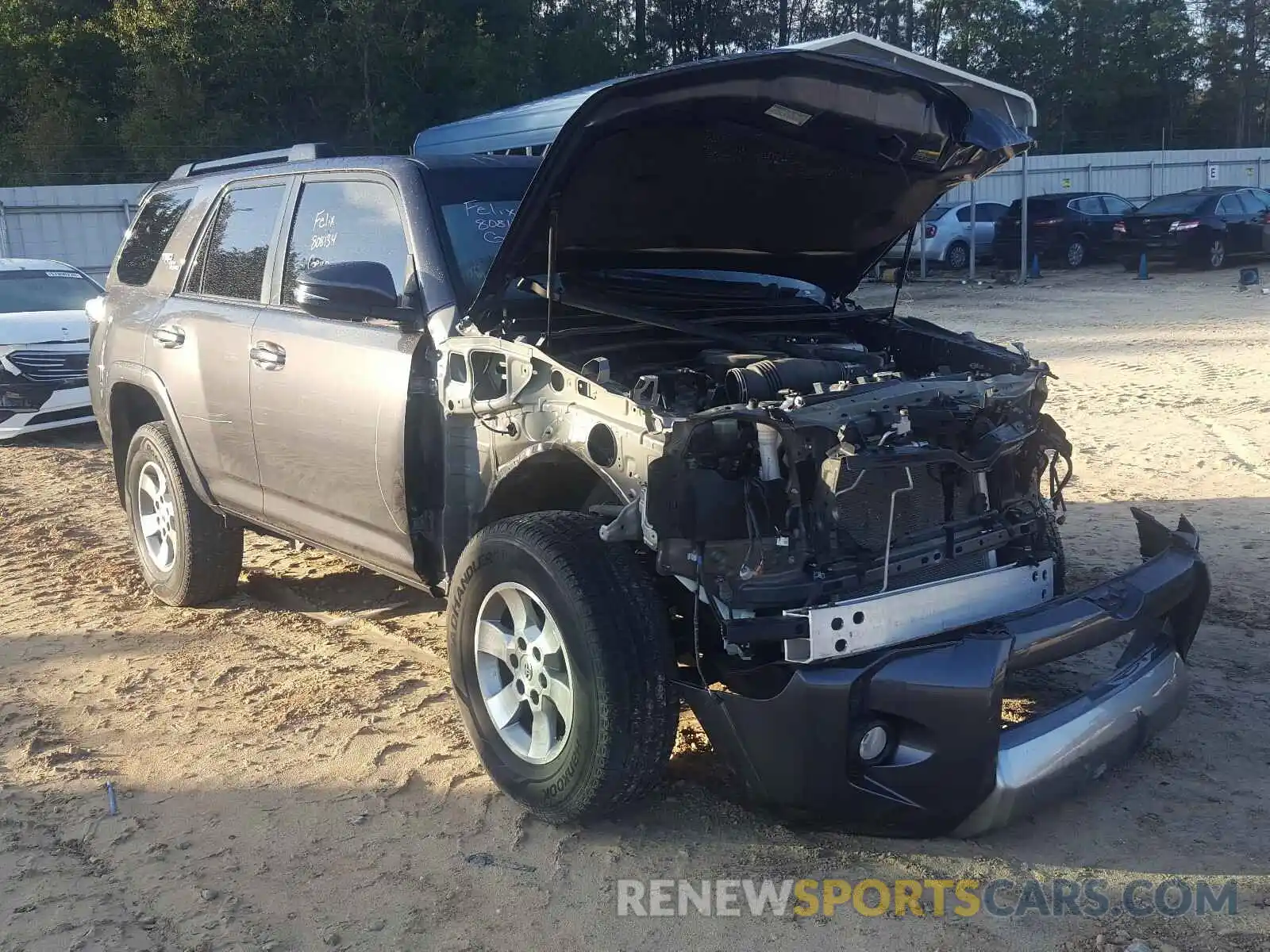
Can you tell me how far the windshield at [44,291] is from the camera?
11.4m

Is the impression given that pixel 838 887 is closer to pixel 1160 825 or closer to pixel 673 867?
pixel 673 867

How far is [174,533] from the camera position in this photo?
5.79 meters

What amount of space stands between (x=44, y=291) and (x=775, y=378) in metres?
10.2

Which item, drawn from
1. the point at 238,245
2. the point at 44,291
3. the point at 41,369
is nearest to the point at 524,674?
the point at 238,245

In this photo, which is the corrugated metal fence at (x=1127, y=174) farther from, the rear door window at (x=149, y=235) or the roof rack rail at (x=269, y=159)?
the roof rack rail at (x=269, y=159)

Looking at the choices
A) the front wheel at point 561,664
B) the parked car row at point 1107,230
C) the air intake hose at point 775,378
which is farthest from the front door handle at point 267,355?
the parked car row at point 1107,230

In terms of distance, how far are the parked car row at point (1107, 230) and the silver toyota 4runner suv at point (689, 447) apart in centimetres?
1676

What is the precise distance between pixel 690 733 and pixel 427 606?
79.1 inches

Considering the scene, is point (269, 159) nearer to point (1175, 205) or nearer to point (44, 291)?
point (44, 291)

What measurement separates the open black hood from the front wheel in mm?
955

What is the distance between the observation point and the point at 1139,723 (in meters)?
3.46

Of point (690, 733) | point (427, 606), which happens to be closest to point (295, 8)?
point (427, 606)

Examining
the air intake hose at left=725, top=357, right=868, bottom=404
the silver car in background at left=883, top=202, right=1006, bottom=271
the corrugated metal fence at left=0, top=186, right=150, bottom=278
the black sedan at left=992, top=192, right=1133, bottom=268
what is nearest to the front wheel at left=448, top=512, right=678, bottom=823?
the air intake hose at left=725, top=357, right=868, bottom=404

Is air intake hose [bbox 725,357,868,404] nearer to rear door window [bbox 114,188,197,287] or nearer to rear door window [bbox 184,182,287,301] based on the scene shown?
rear door window [bbox 184,182,287,301]
